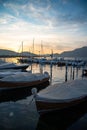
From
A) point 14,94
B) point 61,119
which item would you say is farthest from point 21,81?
point 61,119

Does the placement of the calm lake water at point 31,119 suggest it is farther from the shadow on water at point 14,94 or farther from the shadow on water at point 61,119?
the shadow on water at point 14,94

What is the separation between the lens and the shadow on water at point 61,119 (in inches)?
578

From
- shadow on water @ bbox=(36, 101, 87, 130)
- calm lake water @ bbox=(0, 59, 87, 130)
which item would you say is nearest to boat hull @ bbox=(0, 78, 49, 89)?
calm lake water @ bbox=(0, 59, 87, 130)

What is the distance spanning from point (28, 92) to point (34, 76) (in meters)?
4.74

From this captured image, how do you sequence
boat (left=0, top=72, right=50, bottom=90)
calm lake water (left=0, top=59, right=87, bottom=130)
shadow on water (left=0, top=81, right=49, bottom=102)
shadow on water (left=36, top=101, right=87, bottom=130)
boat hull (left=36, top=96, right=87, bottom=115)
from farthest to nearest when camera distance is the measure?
boat (left=0, top=72, right=50, bottom=90), shadow on water (left=0, top=81, right=49, bottom=102), boat hull (left=36, top=96, right=87, bottom=115), shadow on water (left=36, top=101, right=87, bottom=130), calm lake water (left=0, top=59, right=87, bottom=130)

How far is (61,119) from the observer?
16141 millimetres

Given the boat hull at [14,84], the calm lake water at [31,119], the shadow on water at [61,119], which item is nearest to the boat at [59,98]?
the shadow on water at [61,119]

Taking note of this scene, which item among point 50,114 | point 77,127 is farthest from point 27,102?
point 77,127

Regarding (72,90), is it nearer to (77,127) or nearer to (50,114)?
(50,114)

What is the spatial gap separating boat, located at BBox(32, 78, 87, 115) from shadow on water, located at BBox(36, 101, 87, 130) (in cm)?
38

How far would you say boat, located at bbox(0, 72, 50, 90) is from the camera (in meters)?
26.6

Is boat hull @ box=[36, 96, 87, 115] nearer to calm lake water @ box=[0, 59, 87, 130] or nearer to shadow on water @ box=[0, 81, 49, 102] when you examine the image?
calm lake water @ box=[0, 59, 87, 130]

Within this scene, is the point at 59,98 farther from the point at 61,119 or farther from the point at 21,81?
the point at 21,81

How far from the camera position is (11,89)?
2745 centimetres
